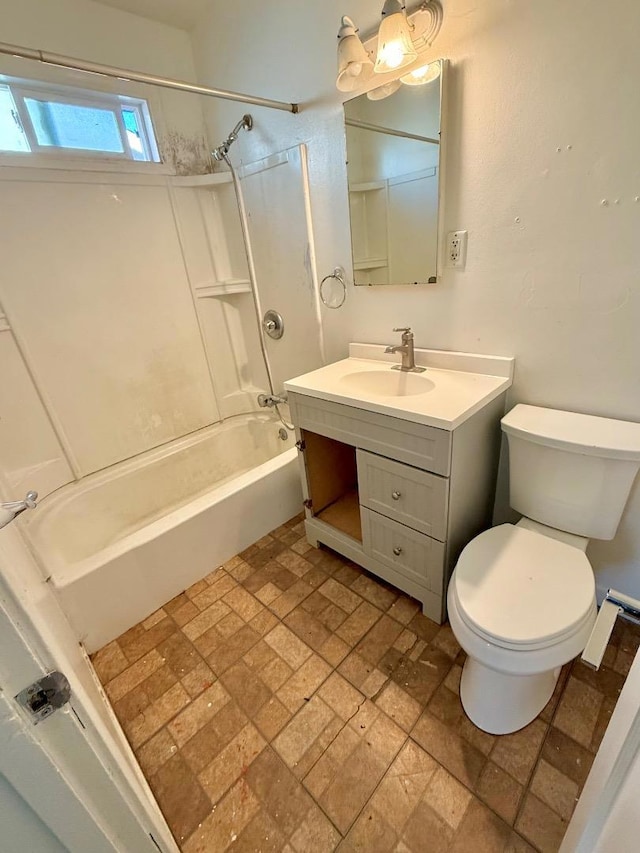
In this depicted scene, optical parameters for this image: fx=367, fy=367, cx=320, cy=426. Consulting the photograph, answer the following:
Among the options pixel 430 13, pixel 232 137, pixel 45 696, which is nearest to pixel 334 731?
pixel 45 696

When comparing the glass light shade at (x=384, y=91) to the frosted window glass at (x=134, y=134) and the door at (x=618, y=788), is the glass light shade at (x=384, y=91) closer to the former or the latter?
the frosted window glass at (x=134, y=134)

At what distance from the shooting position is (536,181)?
3.58 ft

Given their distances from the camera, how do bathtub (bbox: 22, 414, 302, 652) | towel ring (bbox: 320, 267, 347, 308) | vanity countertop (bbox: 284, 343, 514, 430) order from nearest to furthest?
vanity countertop (bbox: 284, 343, 514, 430) < bathtub (bbox: 22, 414, 302, 652) < towel ring (bbox: 320, 267, 347, 308)

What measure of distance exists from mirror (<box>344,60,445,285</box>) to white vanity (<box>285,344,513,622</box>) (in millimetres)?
358

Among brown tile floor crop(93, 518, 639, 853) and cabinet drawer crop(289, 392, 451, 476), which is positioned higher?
cabinet drawer crop(289, 392, 451, 476)

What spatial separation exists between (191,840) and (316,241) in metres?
2.11

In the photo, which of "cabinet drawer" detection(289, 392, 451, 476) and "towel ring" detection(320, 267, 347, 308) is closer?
"cabinet drawer" detection(289, 392, 451, 476)

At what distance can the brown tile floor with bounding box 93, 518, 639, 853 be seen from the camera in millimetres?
917

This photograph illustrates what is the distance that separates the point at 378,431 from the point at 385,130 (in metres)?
1.10

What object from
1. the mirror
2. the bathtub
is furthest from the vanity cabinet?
the mirror

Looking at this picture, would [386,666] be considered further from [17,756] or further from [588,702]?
[17,756]

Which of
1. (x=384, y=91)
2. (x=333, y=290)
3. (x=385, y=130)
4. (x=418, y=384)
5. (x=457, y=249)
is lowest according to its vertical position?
(x=418, y=384)

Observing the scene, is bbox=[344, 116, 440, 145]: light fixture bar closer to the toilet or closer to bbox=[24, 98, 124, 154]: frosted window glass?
the toilet

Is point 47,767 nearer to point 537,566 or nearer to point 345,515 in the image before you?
point 537,566
